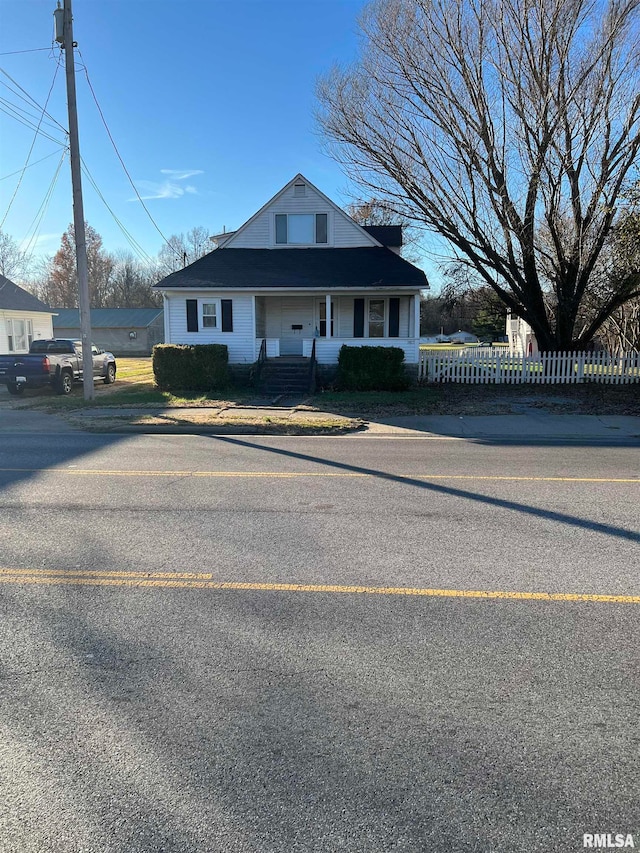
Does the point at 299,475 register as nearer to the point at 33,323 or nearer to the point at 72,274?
the point at 33,323

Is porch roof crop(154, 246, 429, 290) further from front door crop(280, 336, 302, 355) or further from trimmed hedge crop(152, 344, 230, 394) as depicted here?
front door crop(280, 336, 302, 355)

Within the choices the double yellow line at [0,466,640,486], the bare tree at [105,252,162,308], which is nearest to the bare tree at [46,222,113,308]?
the bare tree at [105,252,162,308]

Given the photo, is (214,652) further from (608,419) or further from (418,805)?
(608,419)

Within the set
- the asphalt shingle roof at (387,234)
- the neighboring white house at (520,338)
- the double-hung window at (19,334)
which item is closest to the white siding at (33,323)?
the double-hung window at (19,334)

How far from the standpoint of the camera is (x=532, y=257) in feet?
68.2

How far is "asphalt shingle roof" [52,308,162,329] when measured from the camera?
181 ft

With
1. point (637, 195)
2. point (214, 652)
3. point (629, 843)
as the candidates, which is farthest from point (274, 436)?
point (637, 195)

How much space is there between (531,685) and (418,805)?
109cm

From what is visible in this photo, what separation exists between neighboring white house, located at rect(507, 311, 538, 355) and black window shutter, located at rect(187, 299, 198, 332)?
22803 millimetres

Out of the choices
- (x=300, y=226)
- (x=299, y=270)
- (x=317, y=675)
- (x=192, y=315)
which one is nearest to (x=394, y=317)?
(x=299, y=270)

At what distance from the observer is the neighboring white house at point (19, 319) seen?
3203cm

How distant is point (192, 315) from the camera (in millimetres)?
21547

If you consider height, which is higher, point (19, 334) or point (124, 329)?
point (124, 329)

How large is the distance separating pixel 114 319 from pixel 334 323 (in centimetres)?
3957
